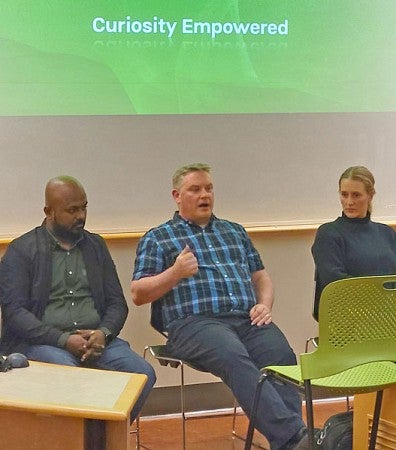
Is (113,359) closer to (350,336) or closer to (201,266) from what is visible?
(201,266)

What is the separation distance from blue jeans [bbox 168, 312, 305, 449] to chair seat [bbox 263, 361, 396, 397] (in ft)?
1.23

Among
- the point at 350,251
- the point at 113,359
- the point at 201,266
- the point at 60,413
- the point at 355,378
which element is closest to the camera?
the point at 60,413

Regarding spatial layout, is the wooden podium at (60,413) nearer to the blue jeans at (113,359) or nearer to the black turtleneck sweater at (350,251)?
the blue jeans at (113,359)

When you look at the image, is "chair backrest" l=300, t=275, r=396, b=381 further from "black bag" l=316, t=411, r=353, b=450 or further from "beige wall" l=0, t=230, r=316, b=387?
"beige wall" l=0, t=230, r=316, b=387

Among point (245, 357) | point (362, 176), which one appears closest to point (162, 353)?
point (245, 357)

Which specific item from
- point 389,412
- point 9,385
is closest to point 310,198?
point 389,412

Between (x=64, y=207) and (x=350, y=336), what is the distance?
145cm

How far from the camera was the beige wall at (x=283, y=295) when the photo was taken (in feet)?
15.3

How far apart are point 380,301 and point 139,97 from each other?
6.16 ft

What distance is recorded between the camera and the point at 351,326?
3.15m

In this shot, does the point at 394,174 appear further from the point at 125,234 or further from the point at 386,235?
the point at 125,234

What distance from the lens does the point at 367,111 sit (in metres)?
4.91

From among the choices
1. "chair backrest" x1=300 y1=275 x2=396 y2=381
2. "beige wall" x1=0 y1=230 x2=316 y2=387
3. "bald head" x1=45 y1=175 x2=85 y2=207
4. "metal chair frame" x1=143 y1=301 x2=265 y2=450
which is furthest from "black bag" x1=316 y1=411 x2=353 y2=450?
"bald head" x1=45 y1=175 x2=85 y2=207

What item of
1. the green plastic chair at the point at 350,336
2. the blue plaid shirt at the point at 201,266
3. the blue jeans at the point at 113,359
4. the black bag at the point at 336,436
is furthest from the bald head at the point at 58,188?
the black bag at the point at 336,436
